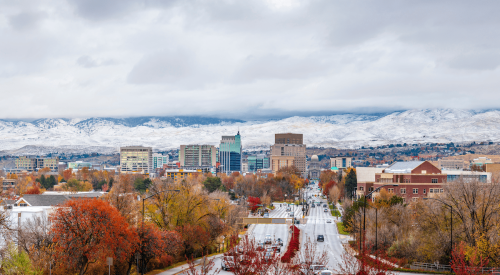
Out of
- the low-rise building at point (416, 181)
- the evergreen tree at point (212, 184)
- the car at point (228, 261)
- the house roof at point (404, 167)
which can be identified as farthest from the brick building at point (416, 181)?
the car at point (228, 261)

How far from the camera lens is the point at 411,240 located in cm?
6825

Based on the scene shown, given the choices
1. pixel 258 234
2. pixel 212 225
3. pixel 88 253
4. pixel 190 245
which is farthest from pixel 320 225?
pixel 88 253

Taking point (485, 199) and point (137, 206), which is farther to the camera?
point (137, 206)

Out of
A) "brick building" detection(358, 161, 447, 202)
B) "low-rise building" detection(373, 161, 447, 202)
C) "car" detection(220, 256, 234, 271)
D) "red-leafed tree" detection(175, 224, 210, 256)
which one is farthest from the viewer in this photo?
"brick building" detection(358, 161, 447, 202)

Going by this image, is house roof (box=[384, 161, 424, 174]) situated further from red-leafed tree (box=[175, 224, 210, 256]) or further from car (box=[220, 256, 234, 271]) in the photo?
car (box=[220, 256, 234, 271])

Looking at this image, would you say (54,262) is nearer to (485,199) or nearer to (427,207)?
(427,207)

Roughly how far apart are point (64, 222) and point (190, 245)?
22507 millimetres

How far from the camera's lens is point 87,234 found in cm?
5238

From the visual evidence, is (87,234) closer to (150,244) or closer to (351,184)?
(150,244)

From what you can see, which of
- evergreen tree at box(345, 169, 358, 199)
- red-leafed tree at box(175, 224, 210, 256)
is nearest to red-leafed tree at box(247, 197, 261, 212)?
evergreen tree at box(345, 169, 358, 199)

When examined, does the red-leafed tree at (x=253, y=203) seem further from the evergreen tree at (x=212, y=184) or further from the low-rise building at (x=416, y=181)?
the low-rise building at (x=416, y=181)

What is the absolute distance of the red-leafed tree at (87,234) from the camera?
51.7 m

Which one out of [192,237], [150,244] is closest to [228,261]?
[150,244]

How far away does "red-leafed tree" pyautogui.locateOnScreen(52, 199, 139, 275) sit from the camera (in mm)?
51719
